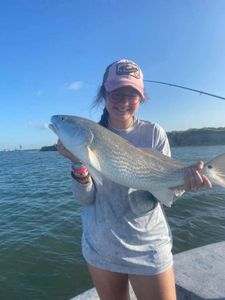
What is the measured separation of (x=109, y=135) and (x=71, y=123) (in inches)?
17.6

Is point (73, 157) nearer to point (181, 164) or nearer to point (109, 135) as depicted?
point (109, 135)

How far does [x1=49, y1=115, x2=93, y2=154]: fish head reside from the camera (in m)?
3.22

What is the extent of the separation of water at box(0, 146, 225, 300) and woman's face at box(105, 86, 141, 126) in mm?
5804

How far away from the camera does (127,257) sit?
3055 mm

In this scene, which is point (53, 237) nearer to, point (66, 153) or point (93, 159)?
point (66, 153)

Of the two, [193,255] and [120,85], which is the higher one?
[120,85]

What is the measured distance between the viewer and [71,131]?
Answer: 3326mm

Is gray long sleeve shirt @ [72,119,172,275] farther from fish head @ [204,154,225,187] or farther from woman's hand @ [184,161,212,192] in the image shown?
fish head @ [204,154,225,187]

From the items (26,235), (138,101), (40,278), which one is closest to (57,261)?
(40,278)

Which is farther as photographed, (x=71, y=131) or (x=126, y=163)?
(x=71, y=131)

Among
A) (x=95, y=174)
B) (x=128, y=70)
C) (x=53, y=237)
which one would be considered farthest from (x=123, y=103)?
(x=53, y=237)

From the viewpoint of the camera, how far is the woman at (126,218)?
10.0 feet

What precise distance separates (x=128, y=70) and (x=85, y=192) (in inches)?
51.7

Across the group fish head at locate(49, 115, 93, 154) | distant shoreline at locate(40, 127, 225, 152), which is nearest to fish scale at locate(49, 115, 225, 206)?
fish head at locate(49, 115, 93, 154)
